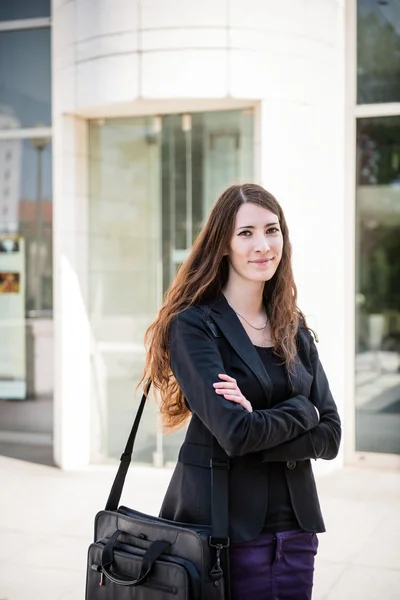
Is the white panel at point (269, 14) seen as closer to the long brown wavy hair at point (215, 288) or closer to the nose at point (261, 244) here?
the long brown wavy hair at point (215, 288)

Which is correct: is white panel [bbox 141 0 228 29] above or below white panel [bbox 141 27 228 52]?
above

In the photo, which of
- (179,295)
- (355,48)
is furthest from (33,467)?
(179,295)

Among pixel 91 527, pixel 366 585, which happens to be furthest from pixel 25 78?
pixel 366 585

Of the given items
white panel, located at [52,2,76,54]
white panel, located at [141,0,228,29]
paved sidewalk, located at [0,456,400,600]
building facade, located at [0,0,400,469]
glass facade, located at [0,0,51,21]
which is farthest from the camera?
glass facade, located at [0,0,51,21]

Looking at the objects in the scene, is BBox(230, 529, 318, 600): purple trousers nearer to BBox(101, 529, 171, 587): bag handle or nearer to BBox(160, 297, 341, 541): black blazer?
BBox(160, 297, 341, 541): black blazer

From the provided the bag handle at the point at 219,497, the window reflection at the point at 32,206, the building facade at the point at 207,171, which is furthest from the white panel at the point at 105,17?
the bag handle at the point at 219,497

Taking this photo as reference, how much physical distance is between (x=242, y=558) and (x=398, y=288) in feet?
19.4

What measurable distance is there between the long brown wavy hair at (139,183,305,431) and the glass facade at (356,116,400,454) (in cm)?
538

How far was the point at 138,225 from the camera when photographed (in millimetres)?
8102

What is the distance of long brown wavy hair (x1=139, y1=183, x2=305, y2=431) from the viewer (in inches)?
111

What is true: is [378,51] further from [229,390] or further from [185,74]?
[229,390]

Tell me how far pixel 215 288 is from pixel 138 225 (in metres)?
5.28

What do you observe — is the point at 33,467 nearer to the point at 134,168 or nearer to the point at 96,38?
the point at 134,168

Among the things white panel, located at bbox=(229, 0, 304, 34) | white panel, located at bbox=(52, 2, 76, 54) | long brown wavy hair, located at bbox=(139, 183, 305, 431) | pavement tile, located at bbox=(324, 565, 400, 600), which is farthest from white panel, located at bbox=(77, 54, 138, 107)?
long brown wavy hair, located at bbox=(139, 183, 305, 431)
